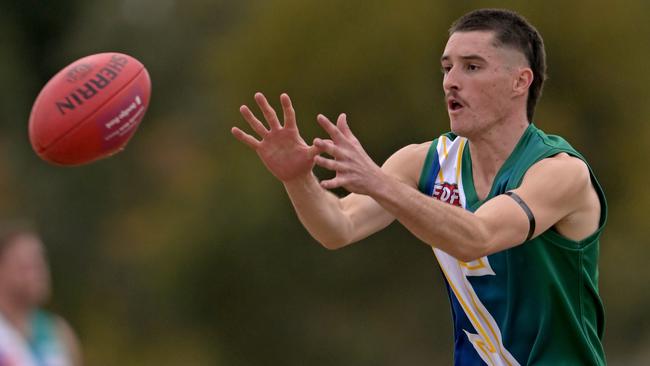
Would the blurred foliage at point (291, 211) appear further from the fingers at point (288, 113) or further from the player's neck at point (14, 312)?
the player's neck at point (14, 312)

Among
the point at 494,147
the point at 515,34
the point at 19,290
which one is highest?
the point at 515,34

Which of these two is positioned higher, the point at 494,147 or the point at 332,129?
the point at 332,129

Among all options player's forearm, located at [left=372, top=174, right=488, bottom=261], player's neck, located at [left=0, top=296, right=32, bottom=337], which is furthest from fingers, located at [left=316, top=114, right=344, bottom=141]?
player's neck, located at [left=0, top=296, right=32, bottom=337]

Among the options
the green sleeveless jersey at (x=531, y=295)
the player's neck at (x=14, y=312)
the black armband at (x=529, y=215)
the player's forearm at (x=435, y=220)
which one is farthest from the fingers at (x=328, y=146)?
the player's neck at (x=14, y=312)

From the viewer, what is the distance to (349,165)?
18.2 ft

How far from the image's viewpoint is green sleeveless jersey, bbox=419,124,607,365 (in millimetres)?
6219

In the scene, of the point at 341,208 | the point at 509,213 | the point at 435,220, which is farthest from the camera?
the point at 341,208

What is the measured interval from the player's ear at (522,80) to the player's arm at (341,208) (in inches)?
24.9

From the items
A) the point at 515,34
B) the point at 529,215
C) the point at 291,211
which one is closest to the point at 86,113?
the point at 515,34

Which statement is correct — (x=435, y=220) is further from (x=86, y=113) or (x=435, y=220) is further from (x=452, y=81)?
(x=86, y=113)

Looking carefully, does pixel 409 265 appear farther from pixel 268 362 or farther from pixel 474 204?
pixel 474 204

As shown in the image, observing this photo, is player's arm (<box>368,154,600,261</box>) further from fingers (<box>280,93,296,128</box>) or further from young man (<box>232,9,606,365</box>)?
fingers (<box>280,93,296,128</box>)

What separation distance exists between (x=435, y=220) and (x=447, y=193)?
42.0 inches

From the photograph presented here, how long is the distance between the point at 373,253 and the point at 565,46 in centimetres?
384
